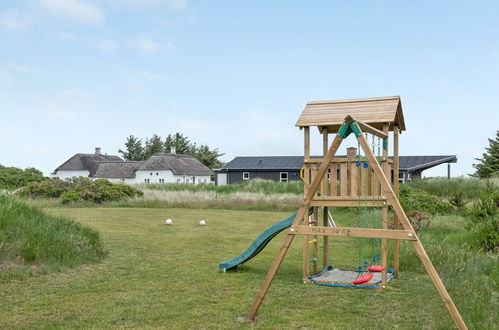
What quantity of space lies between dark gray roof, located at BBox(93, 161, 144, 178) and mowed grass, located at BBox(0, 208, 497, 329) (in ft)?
157

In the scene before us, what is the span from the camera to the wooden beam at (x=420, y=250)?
4.56 m

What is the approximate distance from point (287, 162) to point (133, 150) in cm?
3473

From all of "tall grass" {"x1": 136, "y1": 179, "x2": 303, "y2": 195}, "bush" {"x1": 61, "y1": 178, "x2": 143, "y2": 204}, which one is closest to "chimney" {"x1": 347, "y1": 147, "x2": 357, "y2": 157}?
"bush" {"x1": 61, "y1": 178, "x2": 143, "y2": 204}

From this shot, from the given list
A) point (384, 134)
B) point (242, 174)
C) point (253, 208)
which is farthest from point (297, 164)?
point (384, 134)

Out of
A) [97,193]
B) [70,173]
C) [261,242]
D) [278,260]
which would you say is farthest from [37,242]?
[70,173]

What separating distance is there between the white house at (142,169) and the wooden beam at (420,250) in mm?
47552

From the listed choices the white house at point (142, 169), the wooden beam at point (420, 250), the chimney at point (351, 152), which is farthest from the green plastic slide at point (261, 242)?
the white house at point (142, 169)

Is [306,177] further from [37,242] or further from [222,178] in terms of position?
[222,178]

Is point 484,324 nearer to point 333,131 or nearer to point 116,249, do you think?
point 333,131

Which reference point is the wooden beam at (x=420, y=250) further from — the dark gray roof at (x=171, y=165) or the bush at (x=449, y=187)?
the dark gray roof at (x=171, y=165)

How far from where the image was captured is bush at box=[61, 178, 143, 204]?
23861 millimetres

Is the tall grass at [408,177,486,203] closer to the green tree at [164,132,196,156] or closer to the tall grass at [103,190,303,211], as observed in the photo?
the tall grass at [103,190,303,211]

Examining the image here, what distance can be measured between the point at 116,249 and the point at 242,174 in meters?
31.0

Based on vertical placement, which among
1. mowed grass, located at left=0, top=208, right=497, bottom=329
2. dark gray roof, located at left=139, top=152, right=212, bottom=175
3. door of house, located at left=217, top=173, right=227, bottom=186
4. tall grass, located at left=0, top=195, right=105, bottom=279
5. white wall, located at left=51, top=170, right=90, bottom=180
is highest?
dark gray roof, located at left=139, top=152, right=212, bottom=175
